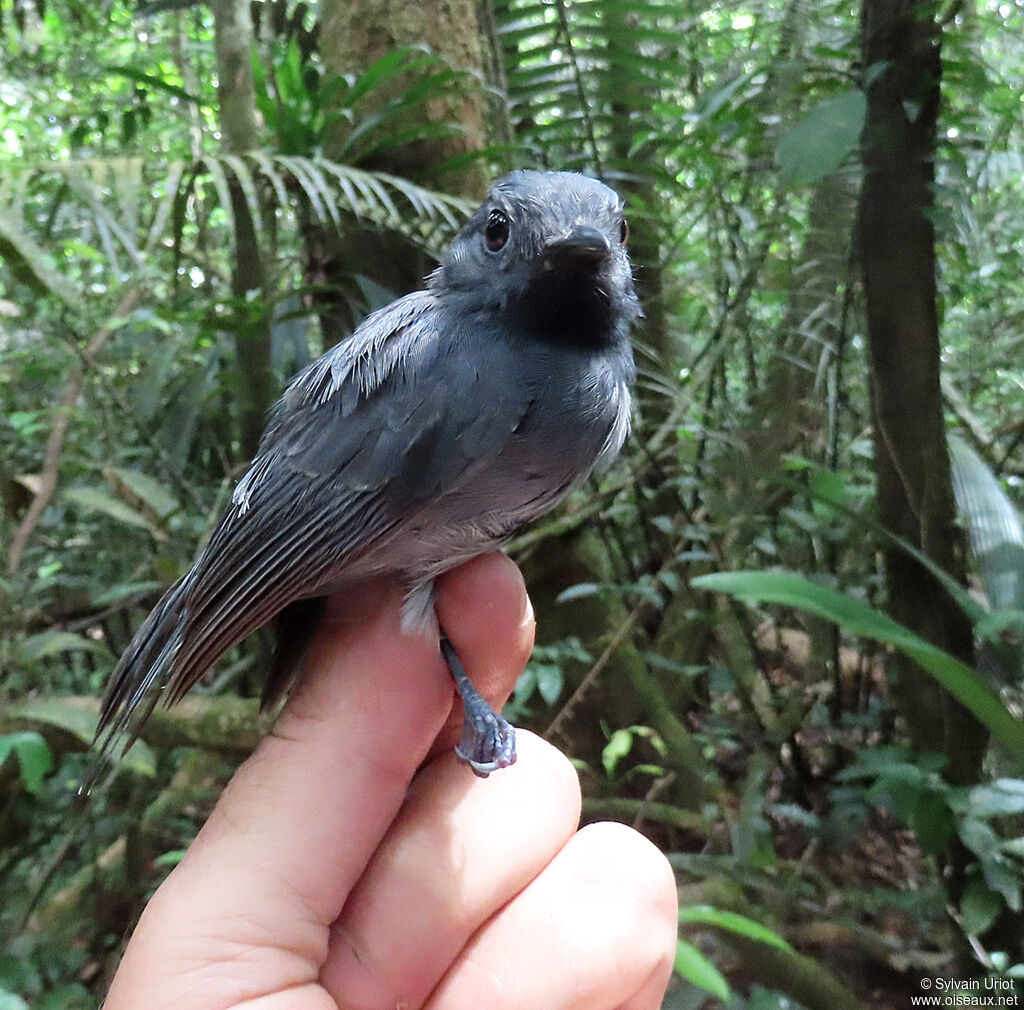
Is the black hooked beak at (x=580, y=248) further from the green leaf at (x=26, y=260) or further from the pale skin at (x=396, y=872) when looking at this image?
the green leaf at (x=26, y=260)

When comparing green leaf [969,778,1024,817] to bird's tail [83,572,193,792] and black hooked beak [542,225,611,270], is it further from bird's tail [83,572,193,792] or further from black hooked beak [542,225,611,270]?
bird's tail [83,572,193,792]

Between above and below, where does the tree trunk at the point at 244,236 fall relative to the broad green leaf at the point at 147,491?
above

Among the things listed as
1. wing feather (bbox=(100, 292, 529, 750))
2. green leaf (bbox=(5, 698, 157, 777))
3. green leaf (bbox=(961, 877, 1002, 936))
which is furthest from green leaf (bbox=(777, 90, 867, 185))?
green leaf (bbox=(5, 698, 157, 777))

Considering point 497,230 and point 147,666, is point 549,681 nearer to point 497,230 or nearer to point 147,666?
point 147,666

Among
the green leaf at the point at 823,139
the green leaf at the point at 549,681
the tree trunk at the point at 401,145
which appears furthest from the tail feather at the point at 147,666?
the green leaf at the point at 823,139

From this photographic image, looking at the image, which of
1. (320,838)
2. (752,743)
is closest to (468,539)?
(320,838)

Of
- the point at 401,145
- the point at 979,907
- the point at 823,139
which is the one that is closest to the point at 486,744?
the point at 979,907
